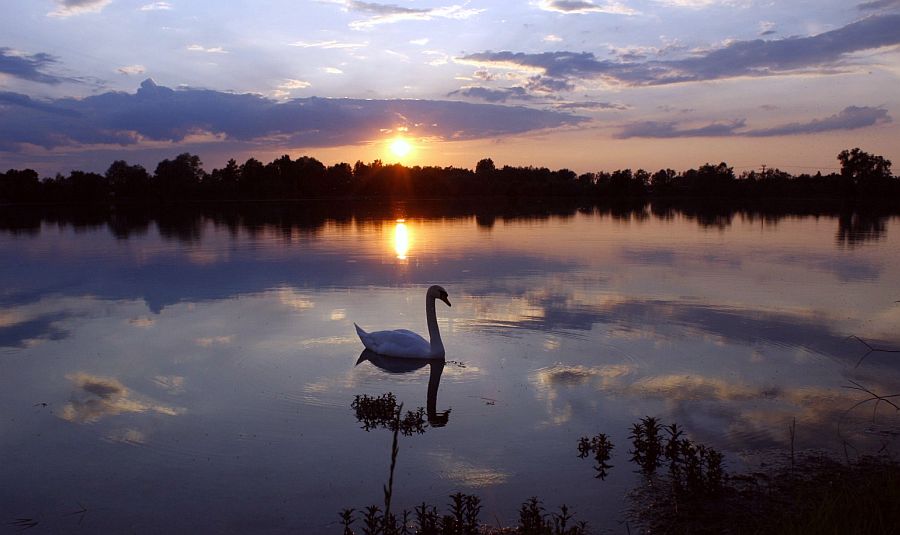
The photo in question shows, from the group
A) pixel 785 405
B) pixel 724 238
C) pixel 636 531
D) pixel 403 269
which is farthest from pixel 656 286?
pixel 724 238

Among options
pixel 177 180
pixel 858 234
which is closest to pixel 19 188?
pixel 177 180

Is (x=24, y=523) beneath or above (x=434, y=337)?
beneath

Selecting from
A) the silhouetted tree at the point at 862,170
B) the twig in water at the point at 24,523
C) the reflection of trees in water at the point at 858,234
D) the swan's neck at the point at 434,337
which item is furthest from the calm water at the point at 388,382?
the silhouetted tree at the point at 862,170

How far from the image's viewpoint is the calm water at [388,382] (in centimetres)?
604

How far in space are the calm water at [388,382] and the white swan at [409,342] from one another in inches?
12.6

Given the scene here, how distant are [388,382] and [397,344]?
109cm

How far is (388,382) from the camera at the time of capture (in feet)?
30.0

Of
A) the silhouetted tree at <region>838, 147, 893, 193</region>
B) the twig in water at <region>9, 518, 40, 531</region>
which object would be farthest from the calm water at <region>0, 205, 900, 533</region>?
the silhouetted tree at <region>838, 147, 893, 193</region>

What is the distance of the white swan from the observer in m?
9.98

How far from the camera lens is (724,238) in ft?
101

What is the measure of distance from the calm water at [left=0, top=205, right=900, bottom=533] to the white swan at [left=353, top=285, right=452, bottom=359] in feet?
1.05

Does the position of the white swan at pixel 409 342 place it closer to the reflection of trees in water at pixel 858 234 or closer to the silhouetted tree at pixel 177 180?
the reflection of trees in water at pixel 858 234

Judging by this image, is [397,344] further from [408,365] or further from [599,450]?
[599,450]

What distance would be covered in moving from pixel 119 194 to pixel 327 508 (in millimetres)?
118879
